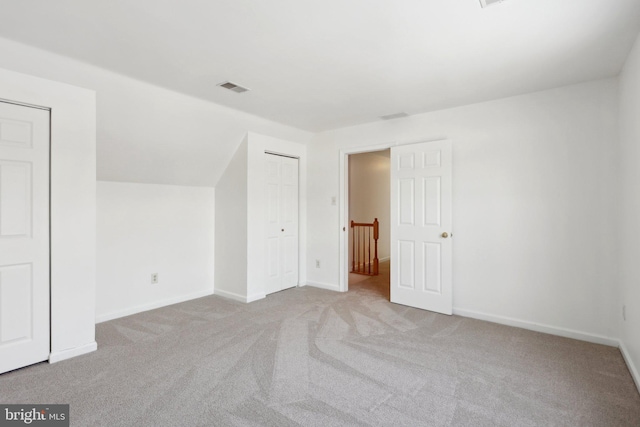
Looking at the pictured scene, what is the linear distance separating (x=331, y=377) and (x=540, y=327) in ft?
7.36

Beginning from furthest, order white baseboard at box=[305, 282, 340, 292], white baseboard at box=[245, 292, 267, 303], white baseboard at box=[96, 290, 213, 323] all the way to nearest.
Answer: white baseboard at box=[305, 282, 340, 292], white baseboard at box=[245, 292, 267, 303], white baseboard at box=[96, 290, 213, 323]

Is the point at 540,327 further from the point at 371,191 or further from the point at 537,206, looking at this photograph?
the point at 371,191

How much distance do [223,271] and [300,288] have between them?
3.72ft

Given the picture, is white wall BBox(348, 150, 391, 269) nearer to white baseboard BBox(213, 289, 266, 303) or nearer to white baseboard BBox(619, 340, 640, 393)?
white baseboard BBox(213, 289, 266, 303)

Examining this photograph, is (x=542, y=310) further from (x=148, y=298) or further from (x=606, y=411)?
(x=148, y=298)

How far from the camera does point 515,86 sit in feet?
10.2

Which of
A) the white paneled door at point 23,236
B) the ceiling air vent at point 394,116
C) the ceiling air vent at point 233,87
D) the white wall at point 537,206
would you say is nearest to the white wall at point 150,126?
the ceiling air vent at point 233,87

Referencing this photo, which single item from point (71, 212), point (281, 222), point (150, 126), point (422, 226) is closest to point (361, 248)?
point (281, 222)

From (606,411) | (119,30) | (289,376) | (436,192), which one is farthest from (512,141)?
(119,30)

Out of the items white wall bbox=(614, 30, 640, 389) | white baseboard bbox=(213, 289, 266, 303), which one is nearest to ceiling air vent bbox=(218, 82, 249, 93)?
white baseboard bbox=(213, 289, 266, 303)

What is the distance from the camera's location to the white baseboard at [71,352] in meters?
2.54

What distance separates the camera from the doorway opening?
645cm

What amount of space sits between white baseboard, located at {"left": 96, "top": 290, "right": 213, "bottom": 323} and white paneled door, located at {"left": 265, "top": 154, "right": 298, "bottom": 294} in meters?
0.94

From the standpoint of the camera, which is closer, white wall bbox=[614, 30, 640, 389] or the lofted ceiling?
the lofted ceiling
